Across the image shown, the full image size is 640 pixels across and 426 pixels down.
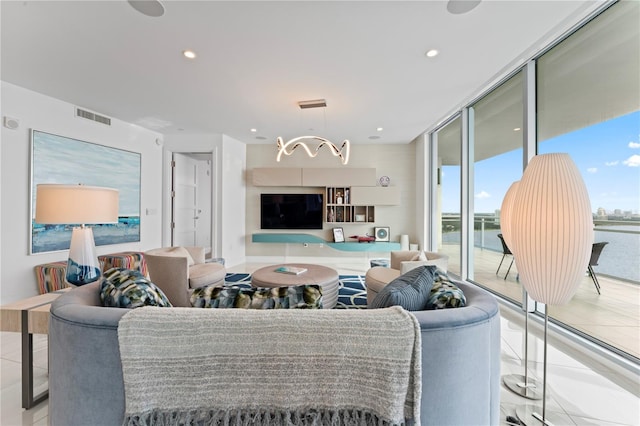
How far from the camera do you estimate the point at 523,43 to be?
240 cm

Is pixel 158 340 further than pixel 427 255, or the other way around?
pixel 427 255

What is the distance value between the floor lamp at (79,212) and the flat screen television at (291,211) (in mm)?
3940

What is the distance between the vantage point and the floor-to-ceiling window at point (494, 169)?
309 centimetres

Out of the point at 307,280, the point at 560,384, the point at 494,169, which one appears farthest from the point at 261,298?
the point at 494,169

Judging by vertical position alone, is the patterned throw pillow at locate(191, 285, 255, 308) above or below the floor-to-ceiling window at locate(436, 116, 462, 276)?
below

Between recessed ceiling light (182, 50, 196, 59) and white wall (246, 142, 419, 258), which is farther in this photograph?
white wall (246, 142, 419, 258)

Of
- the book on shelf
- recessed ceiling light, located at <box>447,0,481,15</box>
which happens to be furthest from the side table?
recessed ceiling light, located at <box>447,0,481,15</box>

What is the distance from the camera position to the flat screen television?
584 cm

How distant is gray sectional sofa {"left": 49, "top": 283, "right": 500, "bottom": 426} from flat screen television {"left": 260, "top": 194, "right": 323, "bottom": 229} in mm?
4792

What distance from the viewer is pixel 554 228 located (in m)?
1.35

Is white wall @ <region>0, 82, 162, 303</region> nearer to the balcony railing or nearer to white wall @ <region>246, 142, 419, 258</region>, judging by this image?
white wall @ <region>246, 142, 419, 258</region>

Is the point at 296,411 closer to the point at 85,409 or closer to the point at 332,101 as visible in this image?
the point at 85,409

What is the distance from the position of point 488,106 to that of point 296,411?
4.10m

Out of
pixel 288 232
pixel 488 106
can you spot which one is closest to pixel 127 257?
pixel 288 232
